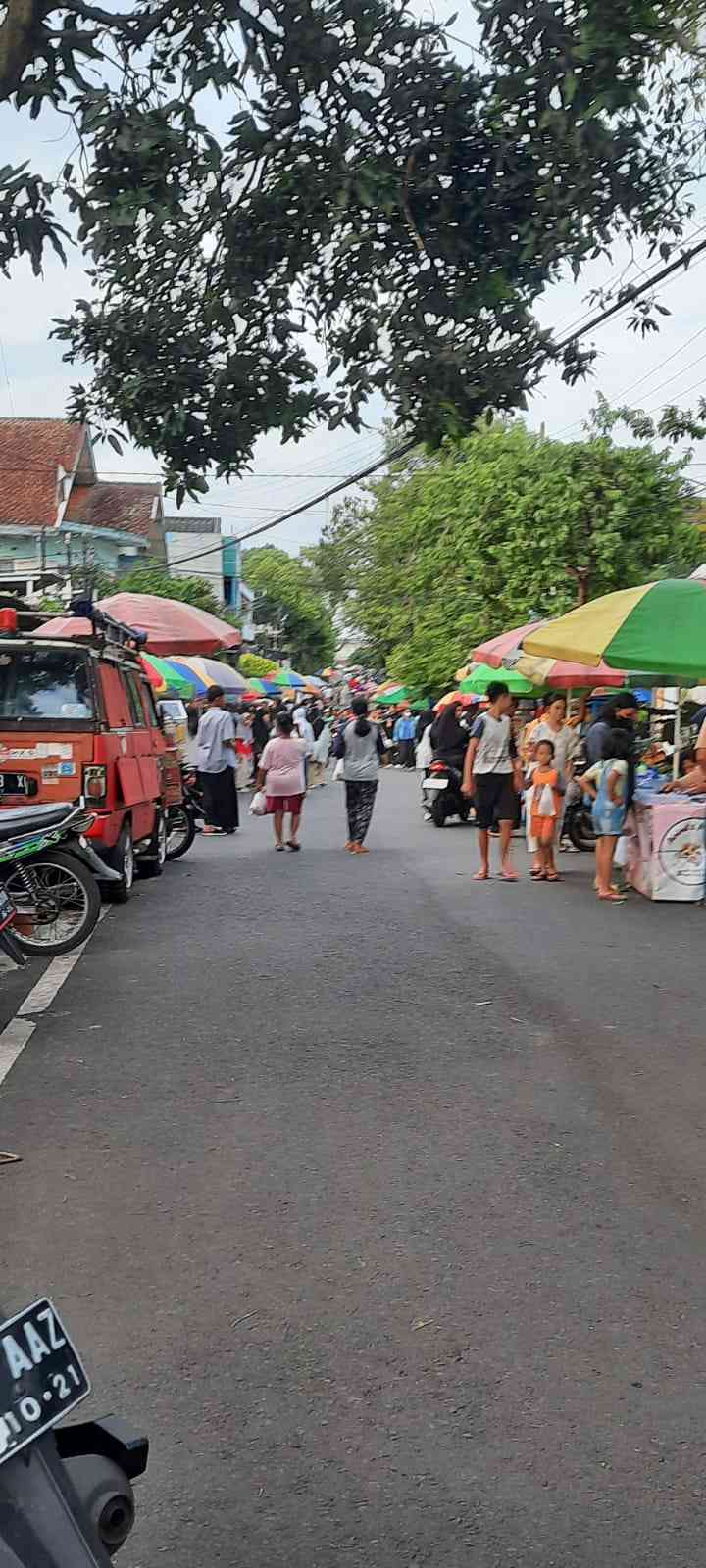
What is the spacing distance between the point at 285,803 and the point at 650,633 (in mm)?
6226

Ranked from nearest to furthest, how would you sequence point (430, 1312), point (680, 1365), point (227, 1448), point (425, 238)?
point (227, 1448) → point (680, 1365) → point (430, 1312) → point (425, 238)

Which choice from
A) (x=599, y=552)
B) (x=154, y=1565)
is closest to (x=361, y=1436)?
(x=154, y=1565)

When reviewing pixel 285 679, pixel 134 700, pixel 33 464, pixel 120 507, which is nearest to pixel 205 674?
pixel 134 700

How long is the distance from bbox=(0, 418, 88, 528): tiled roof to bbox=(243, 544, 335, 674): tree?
49796 millimetres

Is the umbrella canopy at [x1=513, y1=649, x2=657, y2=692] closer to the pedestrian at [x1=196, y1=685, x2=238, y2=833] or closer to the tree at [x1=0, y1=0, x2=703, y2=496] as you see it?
the pedestrian at [x1=196, y1=685, x2=238, y2=833]

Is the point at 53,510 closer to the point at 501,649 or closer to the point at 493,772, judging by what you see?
the point at 501,649

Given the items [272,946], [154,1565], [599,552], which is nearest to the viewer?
[154,1565]

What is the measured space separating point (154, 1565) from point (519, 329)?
6415 mm

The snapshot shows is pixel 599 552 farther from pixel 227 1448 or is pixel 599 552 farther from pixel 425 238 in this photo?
pixel 227 1448

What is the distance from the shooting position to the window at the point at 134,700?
14.1m

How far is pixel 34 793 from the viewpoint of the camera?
12141mm

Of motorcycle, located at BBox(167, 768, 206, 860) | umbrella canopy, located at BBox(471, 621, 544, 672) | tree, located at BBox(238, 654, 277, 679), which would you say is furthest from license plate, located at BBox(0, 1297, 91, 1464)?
tree, located at BBox(238, 654, 277, 679)

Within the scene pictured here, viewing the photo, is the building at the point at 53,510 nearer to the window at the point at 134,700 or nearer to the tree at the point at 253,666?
the tree at the point at 253,666

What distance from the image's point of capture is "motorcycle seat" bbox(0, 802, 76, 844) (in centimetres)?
957
